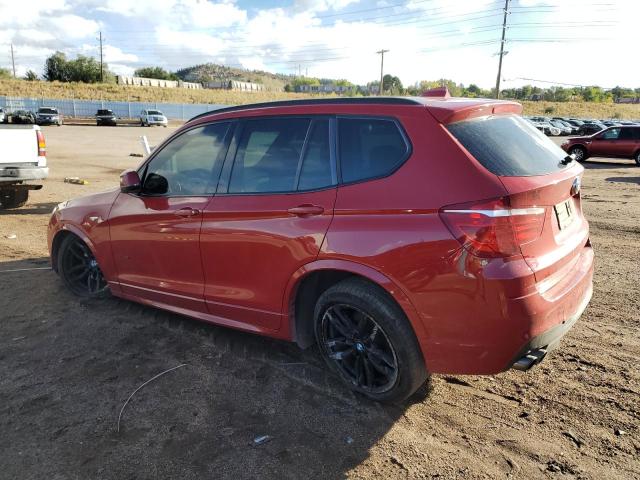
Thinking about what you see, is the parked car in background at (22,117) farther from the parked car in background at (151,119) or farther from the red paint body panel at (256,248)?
the red paint body panel at (256,248)

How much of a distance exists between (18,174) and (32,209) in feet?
3.20

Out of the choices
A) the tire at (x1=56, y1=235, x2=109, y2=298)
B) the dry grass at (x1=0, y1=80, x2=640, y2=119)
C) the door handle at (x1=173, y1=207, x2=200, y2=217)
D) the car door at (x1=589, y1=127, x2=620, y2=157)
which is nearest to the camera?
the door handle at (x1=173, y1=207, x2=200, y2=217)

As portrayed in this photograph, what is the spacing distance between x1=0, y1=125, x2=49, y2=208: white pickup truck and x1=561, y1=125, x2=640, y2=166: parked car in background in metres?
18.6

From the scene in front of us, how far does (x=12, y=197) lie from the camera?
9.38m

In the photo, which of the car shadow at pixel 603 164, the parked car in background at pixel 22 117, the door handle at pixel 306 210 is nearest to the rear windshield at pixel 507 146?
the door handle at pixel 306 210

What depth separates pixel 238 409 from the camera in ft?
10.3

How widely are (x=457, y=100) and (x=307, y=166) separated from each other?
1.06 meters

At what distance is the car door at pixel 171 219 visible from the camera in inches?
149

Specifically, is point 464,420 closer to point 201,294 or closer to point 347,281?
point 347,281

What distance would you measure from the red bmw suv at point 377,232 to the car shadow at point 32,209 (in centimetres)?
608

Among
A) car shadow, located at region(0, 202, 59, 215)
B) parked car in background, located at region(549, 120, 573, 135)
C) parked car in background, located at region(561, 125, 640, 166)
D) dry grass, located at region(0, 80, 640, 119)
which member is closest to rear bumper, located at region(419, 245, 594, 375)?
car shadow, located at region(0, 202, 59, 215)

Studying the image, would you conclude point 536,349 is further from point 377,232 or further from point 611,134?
point 611,134

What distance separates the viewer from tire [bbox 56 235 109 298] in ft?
16.2

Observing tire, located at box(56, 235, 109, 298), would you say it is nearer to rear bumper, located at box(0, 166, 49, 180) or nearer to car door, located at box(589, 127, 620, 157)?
rear bumper, located at box(0, 166, 49, 180)
